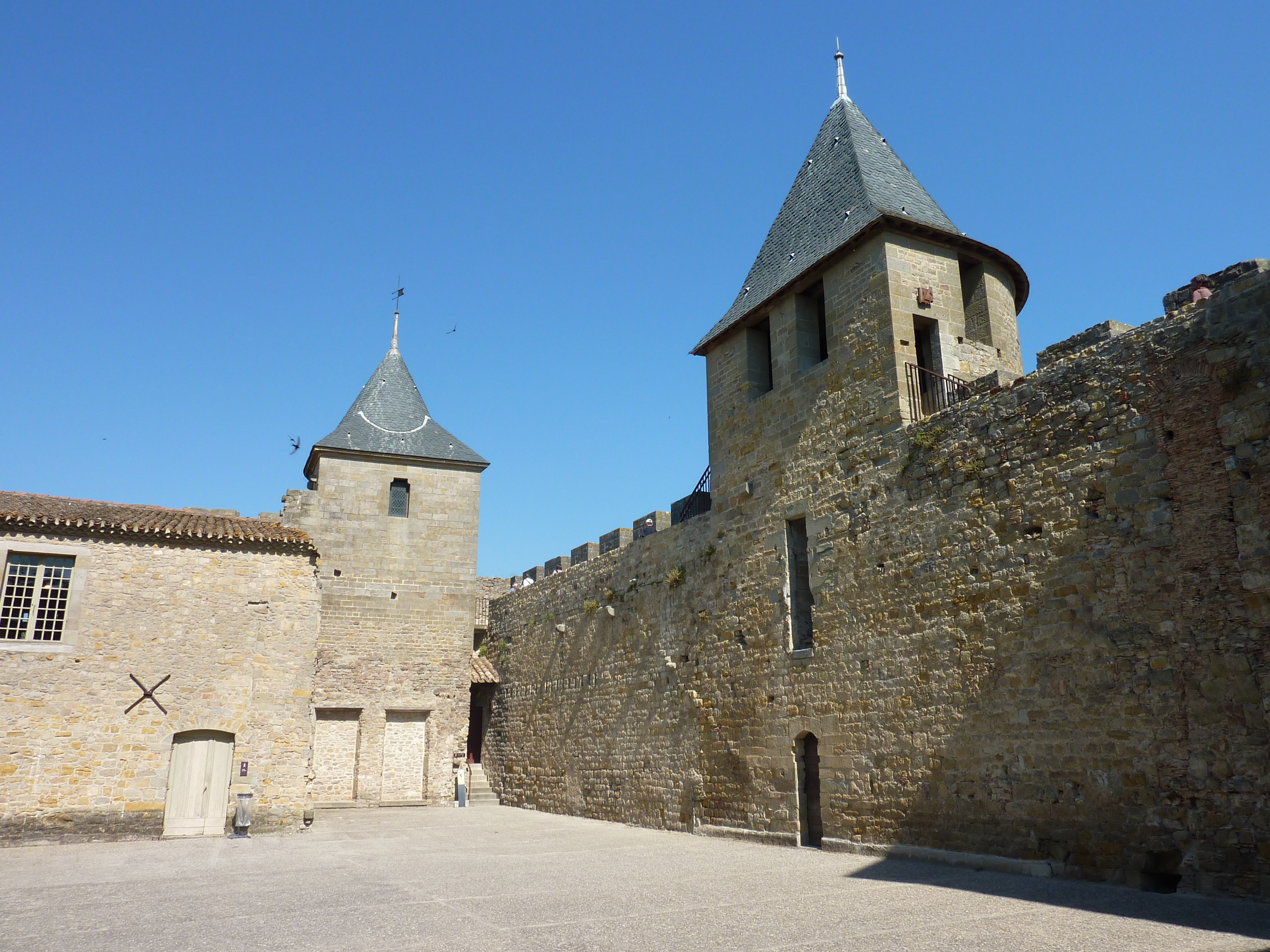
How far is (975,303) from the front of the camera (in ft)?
39.0

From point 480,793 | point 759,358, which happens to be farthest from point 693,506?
point 480,793

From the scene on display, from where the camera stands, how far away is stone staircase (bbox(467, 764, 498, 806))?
65.4 ft

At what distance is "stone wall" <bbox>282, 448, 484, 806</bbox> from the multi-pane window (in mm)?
6167

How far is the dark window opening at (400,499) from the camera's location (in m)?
20.8

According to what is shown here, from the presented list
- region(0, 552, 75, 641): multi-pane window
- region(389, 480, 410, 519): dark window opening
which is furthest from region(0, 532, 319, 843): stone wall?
region(389, 480, 410, 519): dark window opening

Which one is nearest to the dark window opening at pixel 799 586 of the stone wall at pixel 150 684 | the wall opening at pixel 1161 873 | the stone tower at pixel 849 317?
the stone tower at pixel 849 317

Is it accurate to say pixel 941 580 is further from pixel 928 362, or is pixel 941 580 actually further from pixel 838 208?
pixel 838 208

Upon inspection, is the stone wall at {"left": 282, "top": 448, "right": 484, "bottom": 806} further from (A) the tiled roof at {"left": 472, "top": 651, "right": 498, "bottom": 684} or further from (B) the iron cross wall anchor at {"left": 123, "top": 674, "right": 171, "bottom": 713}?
(B) the iron cross wall anchor at {"left": 123, "top": 674, "right": 171, "bottom": 713}

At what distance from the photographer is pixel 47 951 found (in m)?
5.71

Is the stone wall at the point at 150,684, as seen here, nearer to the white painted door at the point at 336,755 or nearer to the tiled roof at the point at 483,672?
the white painted door at the point at 336,755

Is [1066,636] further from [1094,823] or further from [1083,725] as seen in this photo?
[1094,823]

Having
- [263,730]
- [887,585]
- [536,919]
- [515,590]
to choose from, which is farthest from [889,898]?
[515,590]

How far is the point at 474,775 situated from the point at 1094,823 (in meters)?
15.8

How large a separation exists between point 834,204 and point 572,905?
1004 centimetres
